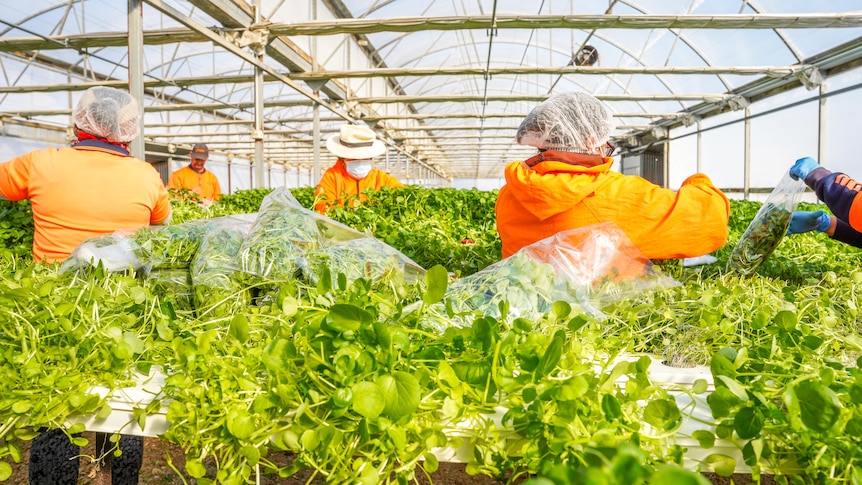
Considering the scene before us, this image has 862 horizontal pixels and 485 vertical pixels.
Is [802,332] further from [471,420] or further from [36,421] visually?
[36,421]

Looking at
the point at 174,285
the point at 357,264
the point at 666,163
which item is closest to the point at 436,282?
the point at 357,264

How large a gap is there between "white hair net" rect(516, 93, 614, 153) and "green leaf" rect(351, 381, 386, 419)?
5.58 ft

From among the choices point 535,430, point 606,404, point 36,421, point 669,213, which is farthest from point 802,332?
point 36,421

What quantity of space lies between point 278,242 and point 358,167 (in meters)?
4.18

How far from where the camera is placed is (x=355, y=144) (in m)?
5.64

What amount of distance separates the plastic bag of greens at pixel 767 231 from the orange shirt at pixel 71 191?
124 inches

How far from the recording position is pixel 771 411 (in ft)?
2.38

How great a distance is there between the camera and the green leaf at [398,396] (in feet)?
2.27

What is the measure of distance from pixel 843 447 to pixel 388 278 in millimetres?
1018

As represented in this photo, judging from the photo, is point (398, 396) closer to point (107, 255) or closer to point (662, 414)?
point (662, 414)

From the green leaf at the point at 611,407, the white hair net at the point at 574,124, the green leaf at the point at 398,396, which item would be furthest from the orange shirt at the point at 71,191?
the green leaf at the point at 611,407

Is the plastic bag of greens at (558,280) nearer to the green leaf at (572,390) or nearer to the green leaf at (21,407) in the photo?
the green leaf at (572,390)

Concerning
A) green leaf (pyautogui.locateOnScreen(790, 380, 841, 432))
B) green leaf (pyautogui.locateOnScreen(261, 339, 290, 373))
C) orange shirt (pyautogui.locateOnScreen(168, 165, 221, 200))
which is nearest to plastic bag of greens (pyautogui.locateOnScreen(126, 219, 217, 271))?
green leaf (pyautogui.locateOnScreen(261, 339, 290, 373))

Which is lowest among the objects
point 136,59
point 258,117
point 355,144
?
point 355,144
